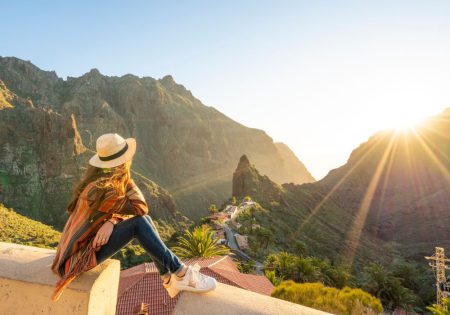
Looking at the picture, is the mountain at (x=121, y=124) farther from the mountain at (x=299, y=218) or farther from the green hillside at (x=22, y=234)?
the mountain at (x=299, y=218)

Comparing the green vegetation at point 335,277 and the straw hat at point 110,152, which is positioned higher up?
the straw hat at point 110,152

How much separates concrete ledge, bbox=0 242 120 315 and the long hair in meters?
0.70

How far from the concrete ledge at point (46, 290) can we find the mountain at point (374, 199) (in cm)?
5756

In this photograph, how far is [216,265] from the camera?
11.3 m

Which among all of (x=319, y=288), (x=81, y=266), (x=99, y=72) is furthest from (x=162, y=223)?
(x=99, y=72)

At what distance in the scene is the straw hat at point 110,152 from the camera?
362 centimetres

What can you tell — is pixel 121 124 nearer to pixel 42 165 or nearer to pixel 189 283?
pixel 42 165

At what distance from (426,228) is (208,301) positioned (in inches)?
5214

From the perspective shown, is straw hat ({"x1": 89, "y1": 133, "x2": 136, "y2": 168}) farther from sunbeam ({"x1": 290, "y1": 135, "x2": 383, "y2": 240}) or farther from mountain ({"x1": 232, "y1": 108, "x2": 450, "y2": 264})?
sunbeam ({"x1": 290, "y1": 135, "x2": 383, "y2": 240})

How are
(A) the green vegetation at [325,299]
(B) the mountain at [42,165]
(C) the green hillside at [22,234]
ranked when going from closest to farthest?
(A) the green vegetation at [325,299], (C) the green hillside at [22,234], (B) the mountain at [42,165]

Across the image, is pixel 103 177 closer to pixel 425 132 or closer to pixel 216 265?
pixel 216 265

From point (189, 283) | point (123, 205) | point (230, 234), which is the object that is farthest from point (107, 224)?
point (230, 234)

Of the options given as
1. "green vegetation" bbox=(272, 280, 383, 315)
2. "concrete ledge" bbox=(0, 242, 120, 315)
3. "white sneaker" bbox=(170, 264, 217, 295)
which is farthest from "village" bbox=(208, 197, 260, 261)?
"concrete ledge" bbox=(0, 242, 120, 315)

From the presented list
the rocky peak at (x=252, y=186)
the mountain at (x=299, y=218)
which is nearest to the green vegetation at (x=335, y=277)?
the mountain at (x=299, y=218)
